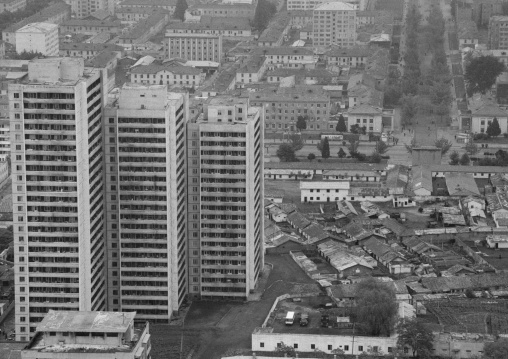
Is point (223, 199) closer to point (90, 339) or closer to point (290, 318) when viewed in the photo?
point (290, 318)

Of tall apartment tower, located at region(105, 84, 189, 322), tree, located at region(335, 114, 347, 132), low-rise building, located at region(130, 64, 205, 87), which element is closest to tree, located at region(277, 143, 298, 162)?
tree, located at region(335, 114, 347, 132)

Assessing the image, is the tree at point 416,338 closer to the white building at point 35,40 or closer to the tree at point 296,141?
the tree at point 296,141

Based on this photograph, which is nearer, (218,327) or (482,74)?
(218,327)

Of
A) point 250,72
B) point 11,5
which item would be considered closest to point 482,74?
point 250,72

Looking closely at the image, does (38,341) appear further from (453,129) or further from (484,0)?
(484,0)

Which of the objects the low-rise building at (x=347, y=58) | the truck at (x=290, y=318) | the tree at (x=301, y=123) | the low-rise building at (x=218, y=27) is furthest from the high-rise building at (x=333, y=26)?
the truck at (x=290, y=318)

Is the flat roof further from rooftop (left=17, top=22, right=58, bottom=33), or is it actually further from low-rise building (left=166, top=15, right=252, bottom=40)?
low-rise building (left=166, top=15, right=252, bottom=40)
